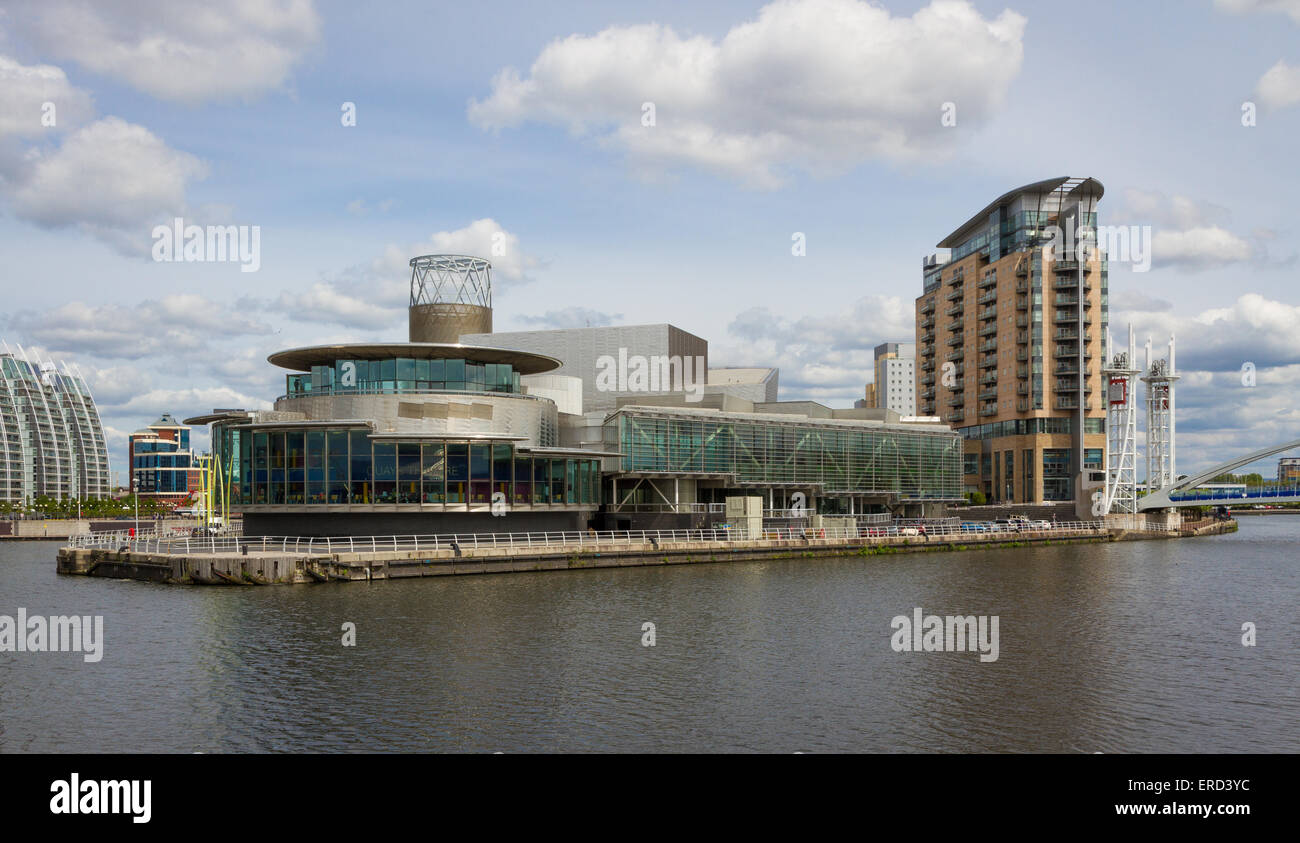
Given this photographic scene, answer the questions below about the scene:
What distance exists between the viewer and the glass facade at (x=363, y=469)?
246 ft

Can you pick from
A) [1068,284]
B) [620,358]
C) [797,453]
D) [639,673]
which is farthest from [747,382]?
[639,673]

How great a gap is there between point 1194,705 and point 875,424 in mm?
95275

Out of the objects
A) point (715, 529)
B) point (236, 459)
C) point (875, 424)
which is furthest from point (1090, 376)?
point (236, 459)

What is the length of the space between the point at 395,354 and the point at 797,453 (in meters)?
49.9

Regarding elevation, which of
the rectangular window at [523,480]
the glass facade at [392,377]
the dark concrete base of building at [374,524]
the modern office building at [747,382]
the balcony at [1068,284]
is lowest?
the dark concrete base of building at [374,524]

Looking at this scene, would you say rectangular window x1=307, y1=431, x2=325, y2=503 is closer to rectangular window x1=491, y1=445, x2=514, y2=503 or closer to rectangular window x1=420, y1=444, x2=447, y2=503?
rectangular window x1=420, y1=444, x2=447, y2=503

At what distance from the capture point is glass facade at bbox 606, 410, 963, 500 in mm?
101562

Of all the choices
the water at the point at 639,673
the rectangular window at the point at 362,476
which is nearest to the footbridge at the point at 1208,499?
the water at the point at 639,673

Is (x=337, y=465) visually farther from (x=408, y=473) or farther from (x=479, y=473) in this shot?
(x=479, y=473)

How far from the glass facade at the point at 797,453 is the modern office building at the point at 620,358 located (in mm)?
27010

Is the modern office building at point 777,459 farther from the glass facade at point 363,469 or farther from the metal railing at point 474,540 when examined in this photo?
the glass facade at point 363,469
